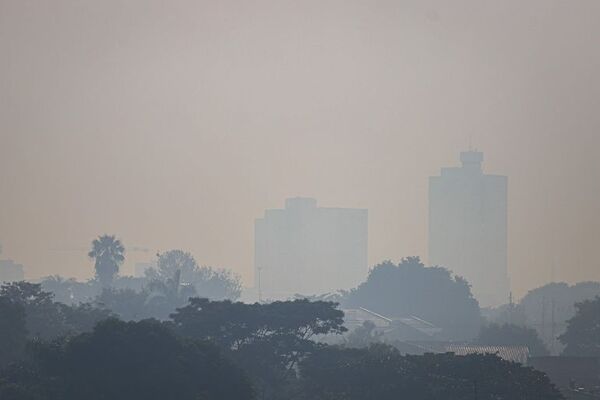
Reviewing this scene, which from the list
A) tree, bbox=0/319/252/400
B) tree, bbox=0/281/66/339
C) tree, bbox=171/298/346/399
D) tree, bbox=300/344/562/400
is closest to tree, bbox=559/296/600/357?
tree, bbox=0/281/66/339

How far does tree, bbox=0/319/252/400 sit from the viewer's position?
3585 inches

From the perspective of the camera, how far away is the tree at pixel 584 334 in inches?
6860

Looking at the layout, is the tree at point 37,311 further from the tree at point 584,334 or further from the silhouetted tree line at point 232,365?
the tree at point 584,334

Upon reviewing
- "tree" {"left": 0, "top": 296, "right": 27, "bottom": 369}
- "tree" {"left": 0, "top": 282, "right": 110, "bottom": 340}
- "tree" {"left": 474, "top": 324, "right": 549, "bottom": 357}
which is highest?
"tree" {"left": 474, "top": 324, "right": 549, "bottom": 357}

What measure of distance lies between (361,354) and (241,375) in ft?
48.0

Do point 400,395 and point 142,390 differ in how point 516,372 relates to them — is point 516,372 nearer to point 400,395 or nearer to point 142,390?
point 400,395

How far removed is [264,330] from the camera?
114 m

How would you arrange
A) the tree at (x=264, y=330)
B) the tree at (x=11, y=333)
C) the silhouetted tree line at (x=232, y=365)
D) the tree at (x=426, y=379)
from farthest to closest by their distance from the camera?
the tree at (x=11, y=333) → the tree at (x=264, y=330) → the tree at (x=426, y=379) → the silhouetted tree line at (x=232, y=365)

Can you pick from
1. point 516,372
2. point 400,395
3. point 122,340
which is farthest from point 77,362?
point 516,372

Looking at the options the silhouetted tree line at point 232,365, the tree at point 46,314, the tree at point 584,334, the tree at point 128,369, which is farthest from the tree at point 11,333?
the tree at point 584,334

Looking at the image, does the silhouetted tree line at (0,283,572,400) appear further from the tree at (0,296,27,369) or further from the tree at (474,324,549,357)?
the tree at (474,324,549,357)

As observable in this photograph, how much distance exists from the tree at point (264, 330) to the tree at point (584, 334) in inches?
2368

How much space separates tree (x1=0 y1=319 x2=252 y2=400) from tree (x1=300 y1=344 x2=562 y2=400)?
641 cm

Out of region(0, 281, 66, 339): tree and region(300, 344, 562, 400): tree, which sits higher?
region(0, 281, 66, 339): tree
